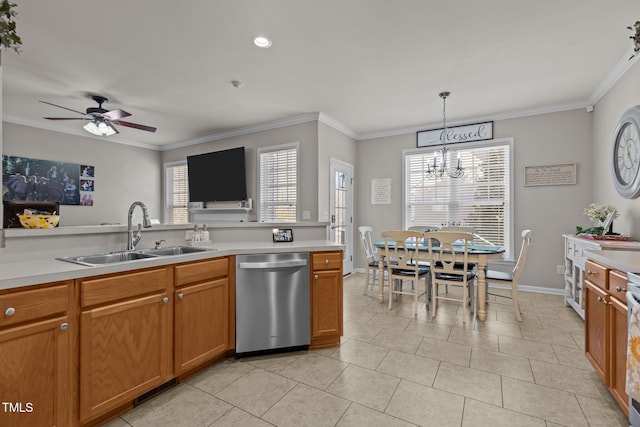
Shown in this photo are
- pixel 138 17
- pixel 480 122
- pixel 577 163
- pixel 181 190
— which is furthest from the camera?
pixel 181 190

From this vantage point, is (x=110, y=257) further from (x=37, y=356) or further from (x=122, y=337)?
(x=37, y=356)

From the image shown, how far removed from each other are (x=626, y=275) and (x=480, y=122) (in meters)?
3.77

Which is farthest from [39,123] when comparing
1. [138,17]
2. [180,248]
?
[180,248]

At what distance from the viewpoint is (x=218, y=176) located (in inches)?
225

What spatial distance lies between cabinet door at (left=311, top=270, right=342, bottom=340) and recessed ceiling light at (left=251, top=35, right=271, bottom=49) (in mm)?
2123

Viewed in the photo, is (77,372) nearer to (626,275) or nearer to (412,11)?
(626,275)

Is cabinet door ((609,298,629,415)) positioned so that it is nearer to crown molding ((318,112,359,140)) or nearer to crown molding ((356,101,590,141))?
crown molding ((356,101,590,141))

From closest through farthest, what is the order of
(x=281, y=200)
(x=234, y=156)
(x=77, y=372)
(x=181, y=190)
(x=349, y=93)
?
(x=77, y=372) < (x=349, y=93) < (x=281, y=200) < (x=234, y=156) < (x=181, y=190)

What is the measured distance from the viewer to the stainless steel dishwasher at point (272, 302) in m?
2.39

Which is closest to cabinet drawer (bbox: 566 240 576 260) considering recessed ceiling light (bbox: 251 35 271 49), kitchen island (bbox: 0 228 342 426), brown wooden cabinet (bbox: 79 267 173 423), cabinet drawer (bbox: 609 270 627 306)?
cabinet drawer (bbox: 609 270 627 306)

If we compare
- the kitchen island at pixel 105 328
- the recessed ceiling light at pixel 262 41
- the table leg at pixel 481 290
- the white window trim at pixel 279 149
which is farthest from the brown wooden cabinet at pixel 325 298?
the white window trim at pixel 279 149

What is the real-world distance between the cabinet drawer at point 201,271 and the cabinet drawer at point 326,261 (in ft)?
2.38

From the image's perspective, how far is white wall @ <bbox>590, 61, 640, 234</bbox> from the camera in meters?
2.95

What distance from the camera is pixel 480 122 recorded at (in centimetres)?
477
